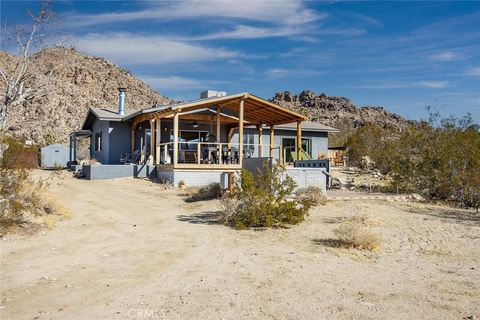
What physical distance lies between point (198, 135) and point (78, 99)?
5310 cm

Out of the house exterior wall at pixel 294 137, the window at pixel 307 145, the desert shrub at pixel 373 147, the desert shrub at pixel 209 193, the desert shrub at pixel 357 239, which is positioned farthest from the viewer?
the window at pixel 307 145

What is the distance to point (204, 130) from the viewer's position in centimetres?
2411

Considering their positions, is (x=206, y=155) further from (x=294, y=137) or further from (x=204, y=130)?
(x=294, y=137)

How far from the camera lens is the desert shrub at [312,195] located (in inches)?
472

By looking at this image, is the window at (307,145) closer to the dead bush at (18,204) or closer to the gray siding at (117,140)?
the gray siding at (117,140)

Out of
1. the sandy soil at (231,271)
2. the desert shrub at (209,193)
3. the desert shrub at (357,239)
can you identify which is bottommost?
the sandy soil at (231,271)

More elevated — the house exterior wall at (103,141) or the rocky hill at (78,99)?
the rocky hill at (78,99)

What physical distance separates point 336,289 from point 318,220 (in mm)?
4569

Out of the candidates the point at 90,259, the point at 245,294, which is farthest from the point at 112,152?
the point at 245,294

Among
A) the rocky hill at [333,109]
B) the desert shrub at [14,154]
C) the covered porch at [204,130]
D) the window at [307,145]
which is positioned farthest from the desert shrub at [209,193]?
the rocky hill at [333,109]

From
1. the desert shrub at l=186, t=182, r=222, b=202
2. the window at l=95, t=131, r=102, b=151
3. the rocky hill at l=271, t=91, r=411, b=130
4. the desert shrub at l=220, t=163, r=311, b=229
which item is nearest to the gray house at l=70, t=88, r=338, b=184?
the window at l=95, t=131, r=102, b=151

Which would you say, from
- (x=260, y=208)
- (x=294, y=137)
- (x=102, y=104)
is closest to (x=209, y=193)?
(x=260, y=208)

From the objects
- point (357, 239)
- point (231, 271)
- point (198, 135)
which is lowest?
point (231, 271)

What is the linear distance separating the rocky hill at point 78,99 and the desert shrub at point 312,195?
3754 cm
